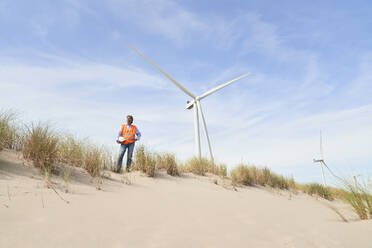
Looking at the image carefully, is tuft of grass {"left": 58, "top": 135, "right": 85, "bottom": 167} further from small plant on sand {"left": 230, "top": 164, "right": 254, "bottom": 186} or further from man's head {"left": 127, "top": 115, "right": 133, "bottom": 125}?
small plant on sand {"left": 230, "top": 164, "right": 254, "bottom": 186}

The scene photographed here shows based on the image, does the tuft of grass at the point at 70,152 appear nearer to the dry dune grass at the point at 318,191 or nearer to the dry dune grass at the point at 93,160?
the dry dune grass at the point at 93,160

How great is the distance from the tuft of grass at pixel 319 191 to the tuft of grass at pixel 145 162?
9.34 metres

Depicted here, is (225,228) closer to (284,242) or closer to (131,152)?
(284,242)

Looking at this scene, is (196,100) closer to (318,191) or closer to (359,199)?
(318,191)

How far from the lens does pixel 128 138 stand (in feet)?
28.8

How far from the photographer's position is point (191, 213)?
4.05 meters

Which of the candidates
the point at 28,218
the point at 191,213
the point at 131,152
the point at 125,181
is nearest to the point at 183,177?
the point at 131,152

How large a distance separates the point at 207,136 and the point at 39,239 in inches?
583

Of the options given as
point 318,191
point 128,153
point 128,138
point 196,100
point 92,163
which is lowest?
point 318,191

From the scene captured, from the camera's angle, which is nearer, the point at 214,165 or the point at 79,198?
the point at 79,198

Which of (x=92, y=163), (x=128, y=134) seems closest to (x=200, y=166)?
(x=128, y=134)

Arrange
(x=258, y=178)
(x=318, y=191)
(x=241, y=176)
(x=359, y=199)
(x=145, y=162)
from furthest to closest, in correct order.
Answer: (x=318, y=191) < (x=258, y=178) < (x=241, y=176) < (x=145, y=162) < (x=359, y=199)

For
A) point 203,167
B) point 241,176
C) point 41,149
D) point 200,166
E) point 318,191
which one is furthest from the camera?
point 318,191

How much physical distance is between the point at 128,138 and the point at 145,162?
1.20 m
